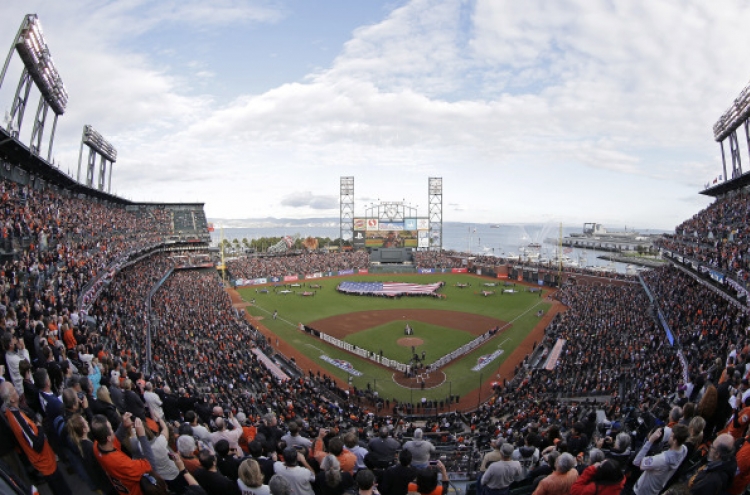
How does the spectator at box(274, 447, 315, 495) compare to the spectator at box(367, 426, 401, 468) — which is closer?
the spectator at box(274, 447, 315, 495)

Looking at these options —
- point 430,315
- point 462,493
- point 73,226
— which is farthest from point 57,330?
point 430,315

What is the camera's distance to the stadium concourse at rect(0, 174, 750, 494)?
5.80m

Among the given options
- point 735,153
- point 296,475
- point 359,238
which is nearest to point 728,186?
point 735,153

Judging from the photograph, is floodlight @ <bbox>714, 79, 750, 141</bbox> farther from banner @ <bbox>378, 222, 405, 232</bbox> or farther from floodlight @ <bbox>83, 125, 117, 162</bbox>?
floodlight @ <bbox>83, 125, 117, 162</bbox>

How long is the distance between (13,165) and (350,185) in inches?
2547

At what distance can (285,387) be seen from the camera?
2481 cm

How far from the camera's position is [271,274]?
69938 millimetres

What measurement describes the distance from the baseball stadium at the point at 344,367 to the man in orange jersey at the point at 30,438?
0.03m

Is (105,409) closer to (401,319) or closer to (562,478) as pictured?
(562,478)

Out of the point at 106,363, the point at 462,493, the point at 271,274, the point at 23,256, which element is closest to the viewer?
the point at 462,493

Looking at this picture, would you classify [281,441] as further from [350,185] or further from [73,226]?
[350,185]

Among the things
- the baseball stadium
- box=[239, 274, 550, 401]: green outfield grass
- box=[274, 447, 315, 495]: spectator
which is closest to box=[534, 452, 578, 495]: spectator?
the baseball stadium

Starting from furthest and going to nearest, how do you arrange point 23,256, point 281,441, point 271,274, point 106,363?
point 271,274 < point 23,256 < point 106,363 < point 281,441

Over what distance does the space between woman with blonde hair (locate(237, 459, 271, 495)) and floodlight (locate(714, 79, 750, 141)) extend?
44.2 meters
